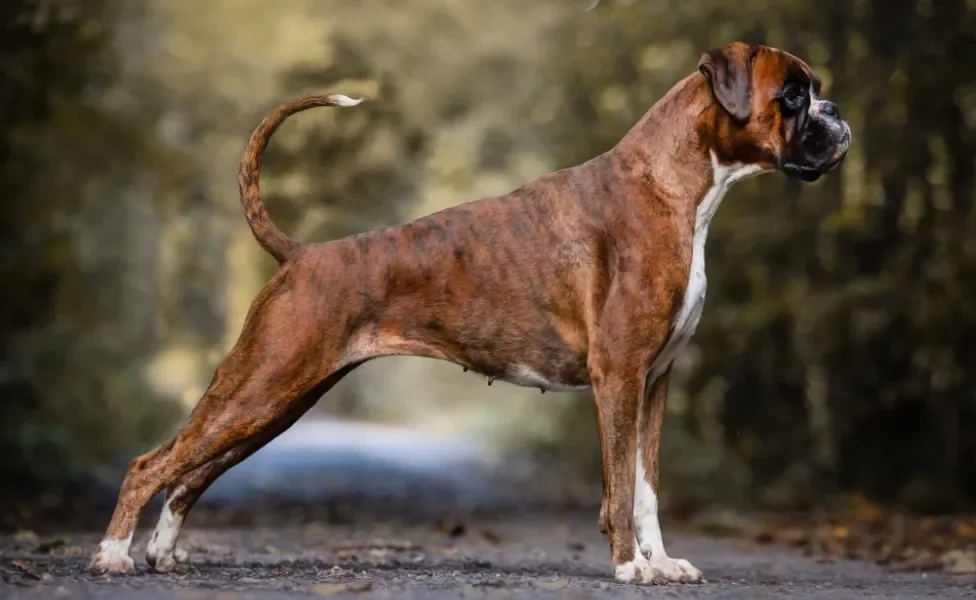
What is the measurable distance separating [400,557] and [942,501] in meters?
7.63

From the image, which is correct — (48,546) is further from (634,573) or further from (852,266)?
(852,266)

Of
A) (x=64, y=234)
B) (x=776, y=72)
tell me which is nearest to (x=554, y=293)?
(x=776, y=72)

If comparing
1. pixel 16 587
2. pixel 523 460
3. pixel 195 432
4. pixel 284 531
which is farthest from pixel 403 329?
pixel 523 460

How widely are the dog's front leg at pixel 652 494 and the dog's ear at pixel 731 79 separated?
1.62 metres

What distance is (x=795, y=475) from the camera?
16375mm

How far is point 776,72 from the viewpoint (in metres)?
7.42

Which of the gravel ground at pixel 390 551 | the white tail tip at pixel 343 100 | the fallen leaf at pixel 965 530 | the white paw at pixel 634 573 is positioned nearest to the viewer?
the gravel ground at pixel 390 551

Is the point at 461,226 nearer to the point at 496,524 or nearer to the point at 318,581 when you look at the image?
the point at 318,581

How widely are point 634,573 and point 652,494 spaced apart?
59 centimetres

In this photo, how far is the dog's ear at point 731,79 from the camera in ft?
24.0

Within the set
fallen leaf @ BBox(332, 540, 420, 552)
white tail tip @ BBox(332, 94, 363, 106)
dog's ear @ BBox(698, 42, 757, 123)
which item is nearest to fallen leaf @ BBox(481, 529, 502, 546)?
fallen leaf @ BBox(332, 540, 420, 552)

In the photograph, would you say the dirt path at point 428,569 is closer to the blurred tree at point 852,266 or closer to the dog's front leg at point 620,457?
the dog's front leg at point 620,457

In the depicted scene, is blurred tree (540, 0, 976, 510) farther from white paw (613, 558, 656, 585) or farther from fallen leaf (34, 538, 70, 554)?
fallen leaf (34, 538, 70, 554)

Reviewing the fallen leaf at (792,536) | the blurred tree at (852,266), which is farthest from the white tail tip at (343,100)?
the blurred tree at (852,266)
